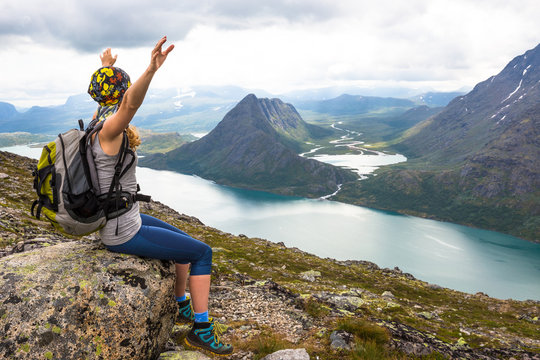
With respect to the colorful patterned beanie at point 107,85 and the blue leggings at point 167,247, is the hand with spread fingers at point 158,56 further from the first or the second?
the blue leggings at point 167,247

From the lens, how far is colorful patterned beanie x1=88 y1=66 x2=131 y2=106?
6.72 m

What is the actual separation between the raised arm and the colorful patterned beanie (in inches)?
54.5

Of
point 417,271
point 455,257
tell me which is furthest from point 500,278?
point 417,271

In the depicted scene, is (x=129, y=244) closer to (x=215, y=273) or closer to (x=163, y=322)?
(x=163, y=322)

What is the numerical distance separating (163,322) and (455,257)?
182336mm

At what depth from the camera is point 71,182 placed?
19.2 feet

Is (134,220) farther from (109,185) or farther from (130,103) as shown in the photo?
(130,103)

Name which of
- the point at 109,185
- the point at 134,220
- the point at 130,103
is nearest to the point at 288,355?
the point at 134,220

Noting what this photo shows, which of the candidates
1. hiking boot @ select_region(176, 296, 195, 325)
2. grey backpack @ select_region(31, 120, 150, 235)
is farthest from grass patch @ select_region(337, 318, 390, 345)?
grey backpack @ select_region(31, 120, 150, 235)

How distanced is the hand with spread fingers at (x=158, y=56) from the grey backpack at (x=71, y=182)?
1.60 metres

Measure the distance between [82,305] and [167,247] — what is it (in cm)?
207

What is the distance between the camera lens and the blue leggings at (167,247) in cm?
708

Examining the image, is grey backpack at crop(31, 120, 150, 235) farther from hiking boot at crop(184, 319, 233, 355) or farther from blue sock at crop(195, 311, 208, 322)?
hiking boot at crop(184, 319, 233, 355)

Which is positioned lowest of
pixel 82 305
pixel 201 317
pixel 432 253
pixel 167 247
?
pixel 432 253
